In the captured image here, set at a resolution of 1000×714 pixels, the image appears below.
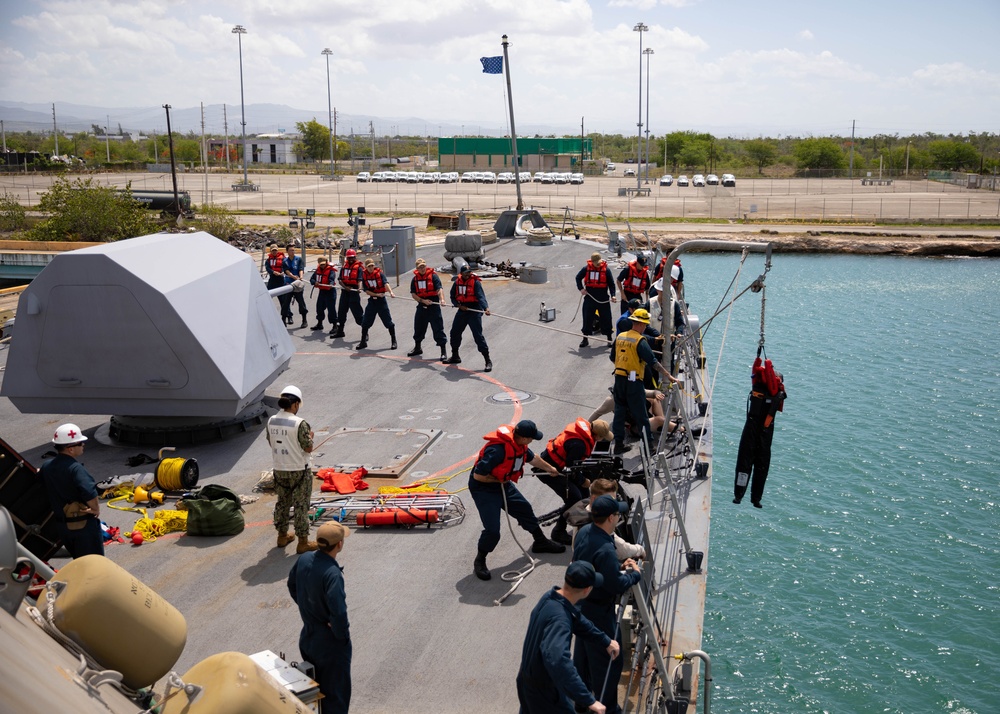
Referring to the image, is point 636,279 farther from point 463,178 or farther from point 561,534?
point 463,178

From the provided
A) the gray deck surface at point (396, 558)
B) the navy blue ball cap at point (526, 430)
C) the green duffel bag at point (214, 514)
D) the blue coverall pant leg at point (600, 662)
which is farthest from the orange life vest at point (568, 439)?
the green duffel bag at point (214, 514)

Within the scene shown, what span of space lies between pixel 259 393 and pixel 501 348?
6.82 meters

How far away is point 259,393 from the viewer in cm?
1387

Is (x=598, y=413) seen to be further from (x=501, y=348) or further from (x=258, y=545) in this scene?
(x=501, y=348)

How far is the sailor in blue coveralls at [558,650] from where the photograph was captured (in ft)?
18.7

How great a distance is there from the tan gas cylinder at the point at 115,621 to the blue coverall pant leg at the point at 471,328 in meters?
12.1

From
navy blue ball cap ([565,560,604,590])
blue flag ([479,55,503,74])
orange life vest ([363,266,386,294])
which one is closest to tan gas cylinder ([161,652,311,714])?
navy blue ball cap ([565,560,604,590])

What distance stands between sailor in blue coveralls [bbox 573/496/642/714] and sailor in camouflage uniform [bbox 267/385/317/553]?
3.71 m

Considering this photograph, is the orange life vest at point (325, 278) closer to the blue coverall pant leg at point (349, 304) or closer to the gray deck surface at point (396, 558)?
the blue coverall pant leg at point (349, 304)

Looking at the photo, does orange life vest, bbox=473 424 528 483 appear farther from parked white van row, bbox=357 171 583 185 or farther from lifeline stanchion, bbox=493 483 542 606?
parked white van row, bbox=357 171 583 185

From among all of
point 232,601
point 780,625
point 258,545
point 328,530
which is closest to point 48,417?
point 258,545

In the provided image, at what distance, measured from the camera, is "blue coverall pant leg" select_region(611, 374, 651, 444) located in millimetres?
11650

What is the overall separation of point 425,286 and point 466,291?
0.96 metres

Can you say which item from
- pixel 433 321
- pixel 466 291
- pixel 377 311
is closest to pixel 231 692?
pixel 466 291
